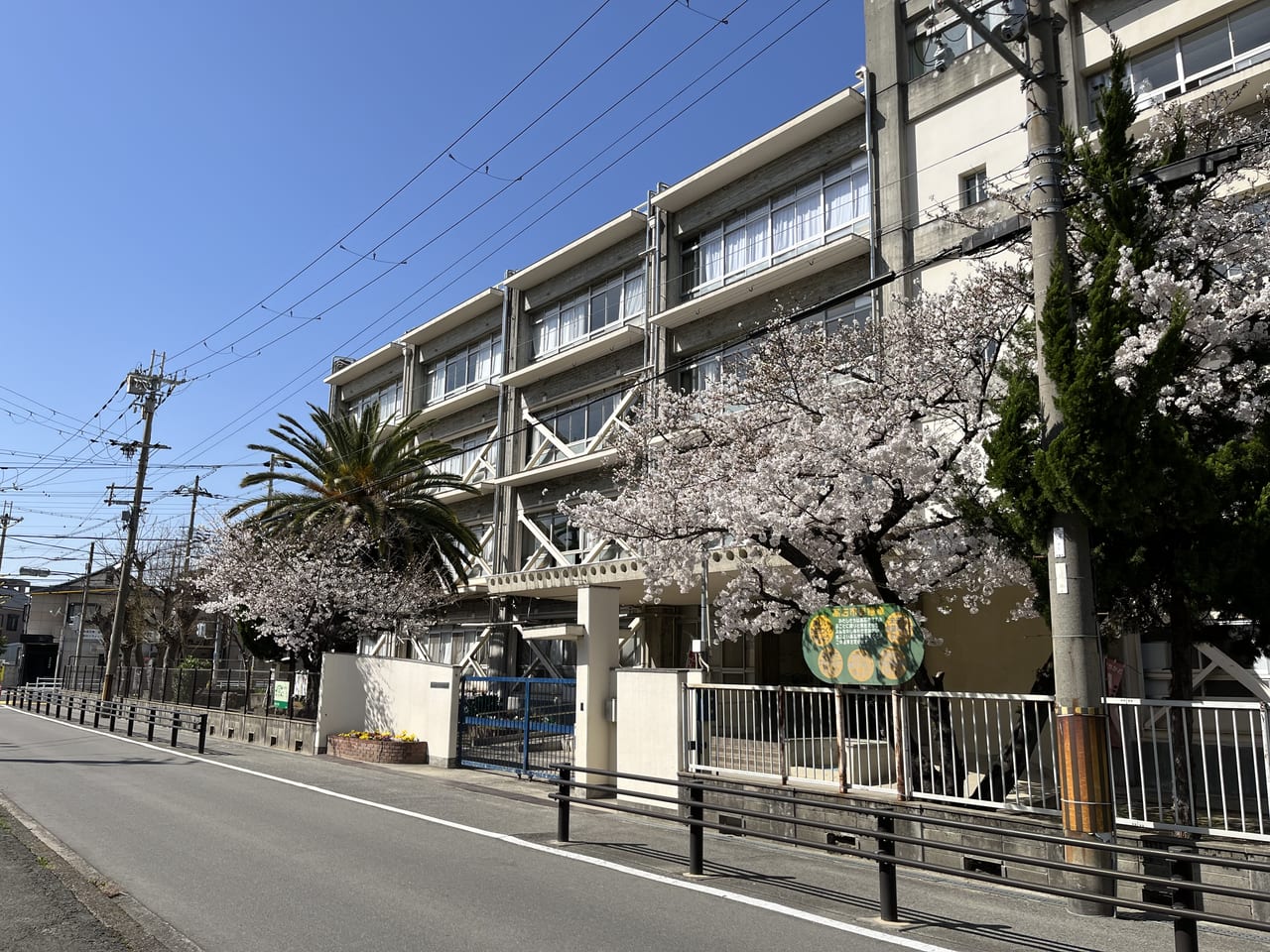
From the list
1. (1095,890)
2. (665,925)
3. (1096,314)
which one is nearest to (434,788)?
(665,925)

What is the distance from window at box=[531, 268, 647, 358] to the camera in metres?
29.6

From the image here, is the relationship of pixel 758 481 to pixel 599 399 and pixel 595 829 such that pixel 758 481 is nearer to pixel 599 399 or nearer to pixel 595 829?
pixel 595 829

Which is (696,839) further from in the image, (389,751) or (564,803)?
(389,751)

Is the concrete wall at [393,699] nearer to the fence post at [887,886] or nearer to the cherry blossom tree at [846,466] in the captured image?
the cherry blossom tree at [846,466]

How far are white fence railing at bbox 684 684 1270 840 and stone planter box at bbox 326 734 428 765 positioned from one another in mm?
8843

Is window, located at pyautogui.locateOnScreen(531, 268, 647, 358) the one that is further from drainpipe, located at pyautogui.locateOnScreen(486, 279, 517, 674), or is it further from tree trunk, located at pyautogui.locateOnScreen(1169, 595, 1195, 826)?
tree trunk, located at pyautogui.locateOnScreen(1169, 595, 1195, 826)

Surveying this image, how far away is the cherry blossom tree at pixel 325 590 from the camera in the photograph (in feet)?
86.6

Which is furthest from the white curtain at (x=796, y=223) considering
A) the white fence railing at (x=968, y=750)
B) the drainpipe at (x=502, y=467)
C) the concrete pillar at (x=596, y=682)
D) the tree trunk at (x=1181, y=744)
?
the tree trunk at (x=1181, y=744)

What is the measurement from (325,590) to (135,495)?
42.6 feet

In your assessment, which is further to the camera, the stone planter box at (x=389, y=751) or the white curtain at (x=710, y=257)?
the white curtain at (x=710, y=257)

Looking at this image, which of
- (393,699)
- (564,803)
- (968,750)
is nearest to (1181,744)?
(968,750)

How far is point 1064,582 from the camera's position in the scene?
8.12 meters

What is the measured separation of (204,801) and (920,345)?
39.2ft

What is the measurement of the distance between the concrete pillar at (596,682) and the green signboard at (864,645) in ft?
15.0
